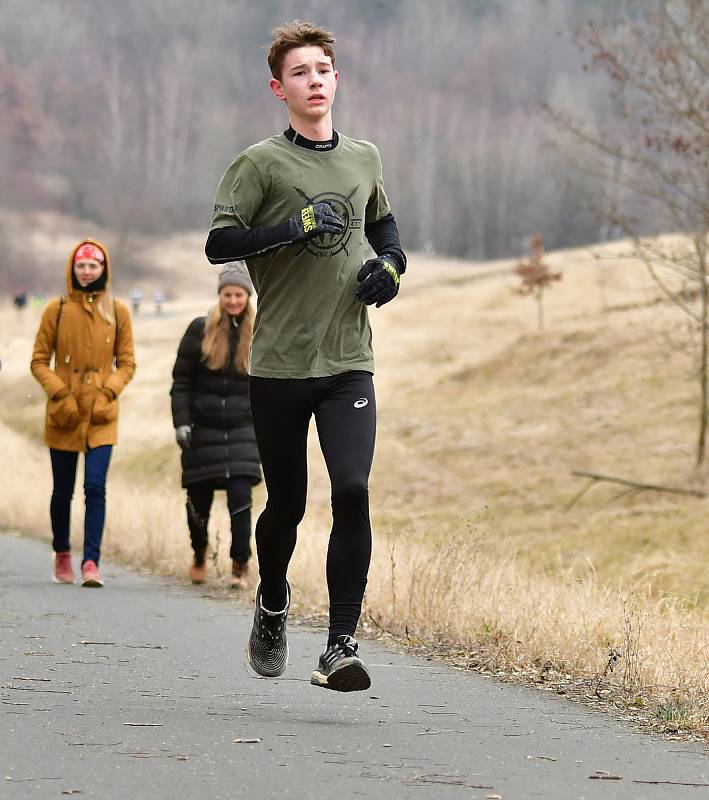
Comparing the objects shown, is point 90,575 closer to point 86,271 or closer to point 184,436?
point 184,436

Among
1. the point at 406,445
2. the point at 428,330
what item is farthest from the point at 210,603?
the point at 428,330

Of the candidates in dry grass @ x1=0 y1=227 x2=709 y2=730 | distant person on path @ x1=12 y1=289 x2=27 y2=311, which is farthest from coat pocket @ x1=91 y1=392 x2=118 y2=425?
distant person on path @ x1=12 y1=289 x2=27 y2=311

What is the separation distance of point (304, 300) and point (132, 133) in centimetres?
11767

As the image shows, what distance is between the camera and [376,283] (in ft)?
19.2

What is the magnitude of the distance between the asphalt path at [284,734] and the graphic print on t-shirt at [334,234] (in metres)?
1.65

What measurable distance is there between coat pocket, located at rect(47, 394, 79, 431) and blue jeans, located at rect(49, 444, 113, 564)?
0.21 m

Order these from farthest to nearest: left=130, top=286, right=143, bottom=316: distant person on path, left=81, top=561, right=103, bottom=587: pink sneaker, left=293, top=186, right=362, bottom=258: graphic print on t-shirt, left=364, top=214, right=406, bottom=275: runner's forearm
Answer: left=130, top=286, right=143, bottom=316: distant person on path, left=81, top=561, right=103, bottom=587: pink sneaker, left=364, top=214, right=406, bottom=275: runner's forearm, left=293, top=186, right=362, bottom=258: graphic print on t-shirt

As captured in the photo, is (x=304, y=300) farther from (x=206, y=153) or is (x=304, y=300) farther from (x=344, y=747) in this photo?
(x=206, y=153)

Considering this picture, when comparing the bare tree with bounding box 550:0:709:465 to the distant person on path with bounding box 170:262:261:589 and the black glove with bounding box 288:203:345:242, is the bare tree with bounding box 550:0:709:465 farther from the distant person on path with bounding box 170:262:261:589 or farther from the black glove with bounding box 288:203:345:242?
the black glove with bounding box 288:203:345:242

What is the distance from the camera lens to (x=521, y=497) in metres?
31.6

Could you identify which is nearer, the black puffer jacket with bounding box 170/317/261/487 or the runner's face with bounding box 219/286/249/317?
the runner's face with bounding box 219/286/249/317

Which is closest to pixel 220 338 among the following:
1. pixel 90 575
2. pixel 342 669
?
pixel 90 575

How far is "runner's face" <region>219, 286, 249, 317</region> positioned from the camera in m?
10.7

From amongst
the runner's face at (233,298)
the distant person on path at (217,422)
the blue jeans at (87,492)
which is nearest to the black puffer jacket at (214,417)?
the distant person on path at (217,422)
